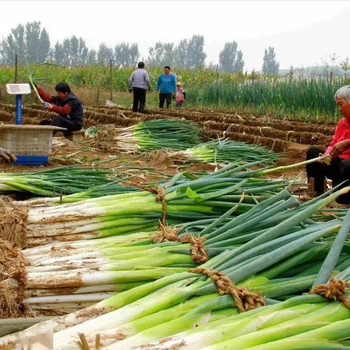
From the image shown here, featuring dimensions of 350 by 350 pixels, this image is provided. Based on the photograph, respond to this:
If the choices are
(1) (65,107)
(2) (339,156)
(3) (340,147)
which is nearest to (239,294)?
(3) (340,147)

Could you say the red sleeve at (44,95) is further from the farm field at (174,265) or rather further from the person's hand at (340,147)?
the farm field at (174,265)

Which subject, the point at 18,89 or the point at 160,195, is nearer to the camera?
the point at 160,195

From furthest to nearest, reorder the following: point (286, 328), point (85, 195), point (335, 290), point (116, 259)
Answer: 1. point (85, 195)
2. point (116, 259)
3. point (335, 290)
4. point (286, 328)

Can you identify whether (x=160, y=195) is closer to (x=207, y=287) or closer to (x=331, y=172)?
(x=207, y=287)

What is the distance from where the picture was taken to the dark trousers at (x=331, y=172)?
452 centimetres

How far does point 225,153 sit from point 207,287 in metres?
4.85

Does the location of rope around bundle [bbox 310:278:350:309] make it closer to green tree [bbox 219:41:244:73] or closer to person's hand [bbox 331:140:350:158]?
person's hand [bbox 331:140:350:158]

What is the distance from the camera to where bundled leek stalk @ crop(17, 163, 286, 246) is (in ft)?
10.1

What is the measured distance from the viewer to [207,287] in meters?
2.25

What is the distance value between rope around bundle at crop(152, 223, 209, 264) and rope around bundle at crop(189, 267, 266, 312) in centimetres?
29

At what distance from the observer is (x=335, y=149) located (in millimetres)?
4578

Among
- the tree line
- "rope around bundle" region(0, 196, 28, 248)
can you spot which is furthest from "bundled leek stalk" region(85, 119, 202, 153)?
the tree line

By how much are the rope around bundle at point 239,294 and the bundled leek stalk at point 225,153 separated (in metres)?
4.52

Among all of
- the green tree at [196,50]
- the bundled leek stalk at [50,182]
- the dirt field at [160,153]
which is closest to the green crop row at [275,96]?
the dirt field at [160,153]
